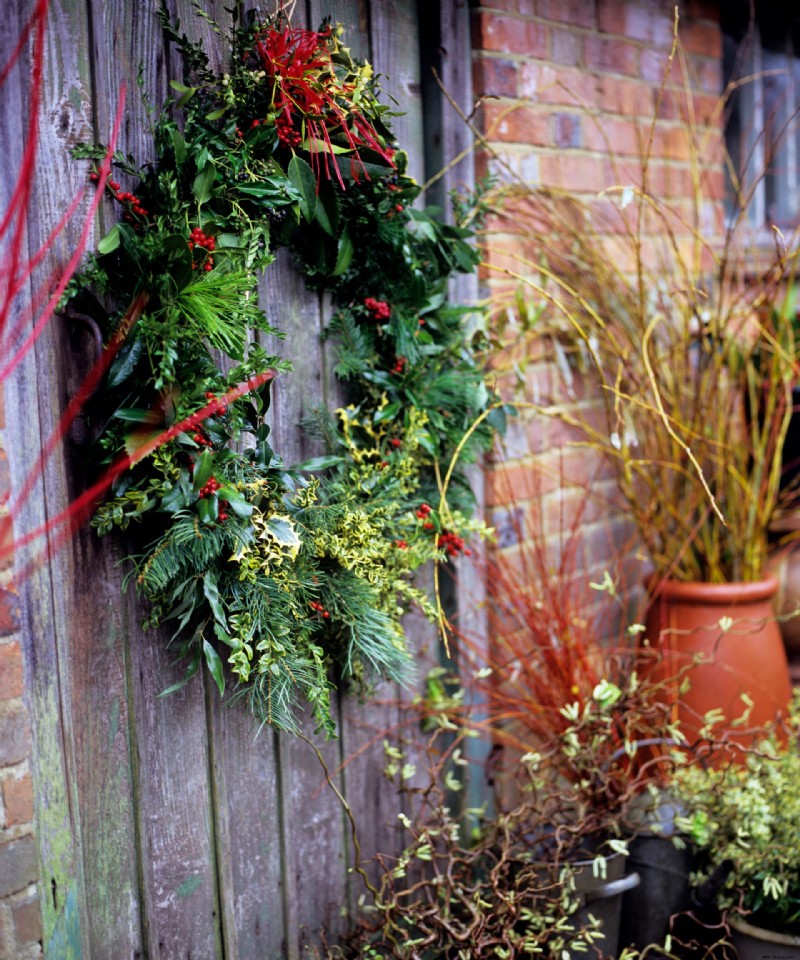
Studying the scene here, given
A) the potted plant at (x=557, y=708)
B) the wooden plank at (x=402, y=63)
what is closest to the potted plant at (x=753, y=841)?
the potted plant at (x=557, y=708)

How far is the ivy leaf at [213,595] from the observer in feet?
4.80

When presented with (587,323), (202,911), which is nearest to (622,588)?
(587,323)

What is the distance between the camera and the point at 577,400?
243 centimetres

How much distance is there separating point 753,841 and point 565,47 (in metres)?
1.76

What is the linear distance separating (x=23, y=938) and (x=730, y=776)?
54.4 inches

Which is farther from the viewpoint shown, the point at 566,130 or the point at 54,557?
the point at 566,130

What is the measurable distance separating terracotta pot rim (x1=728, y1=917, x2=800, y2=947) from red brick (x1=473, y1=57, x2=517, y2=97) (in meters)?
1.71

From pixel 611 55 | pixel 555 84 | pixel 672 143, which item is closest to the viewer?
pixel 555 84

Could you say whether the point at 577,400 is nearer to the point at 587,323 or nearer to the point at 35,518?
the point at 587,323

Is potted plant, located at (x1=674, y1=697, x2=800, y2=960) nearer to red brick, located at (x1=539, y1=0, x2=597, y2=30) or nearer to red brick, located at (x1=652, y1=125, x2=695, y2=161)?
red brick, located at (x1=652, y1=125, x2=695, y2=161)

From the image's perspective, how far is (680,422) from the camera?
2279 millimetres

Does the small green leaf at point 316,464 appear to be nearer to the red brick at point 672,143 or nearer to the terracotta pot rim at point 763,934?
the terracotta pot rim at point 763,934

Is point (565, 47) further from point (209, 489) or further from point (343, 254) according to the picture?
point (209, 489)

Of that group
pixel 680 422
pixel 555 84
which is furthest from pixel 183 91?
pixel 680 422
